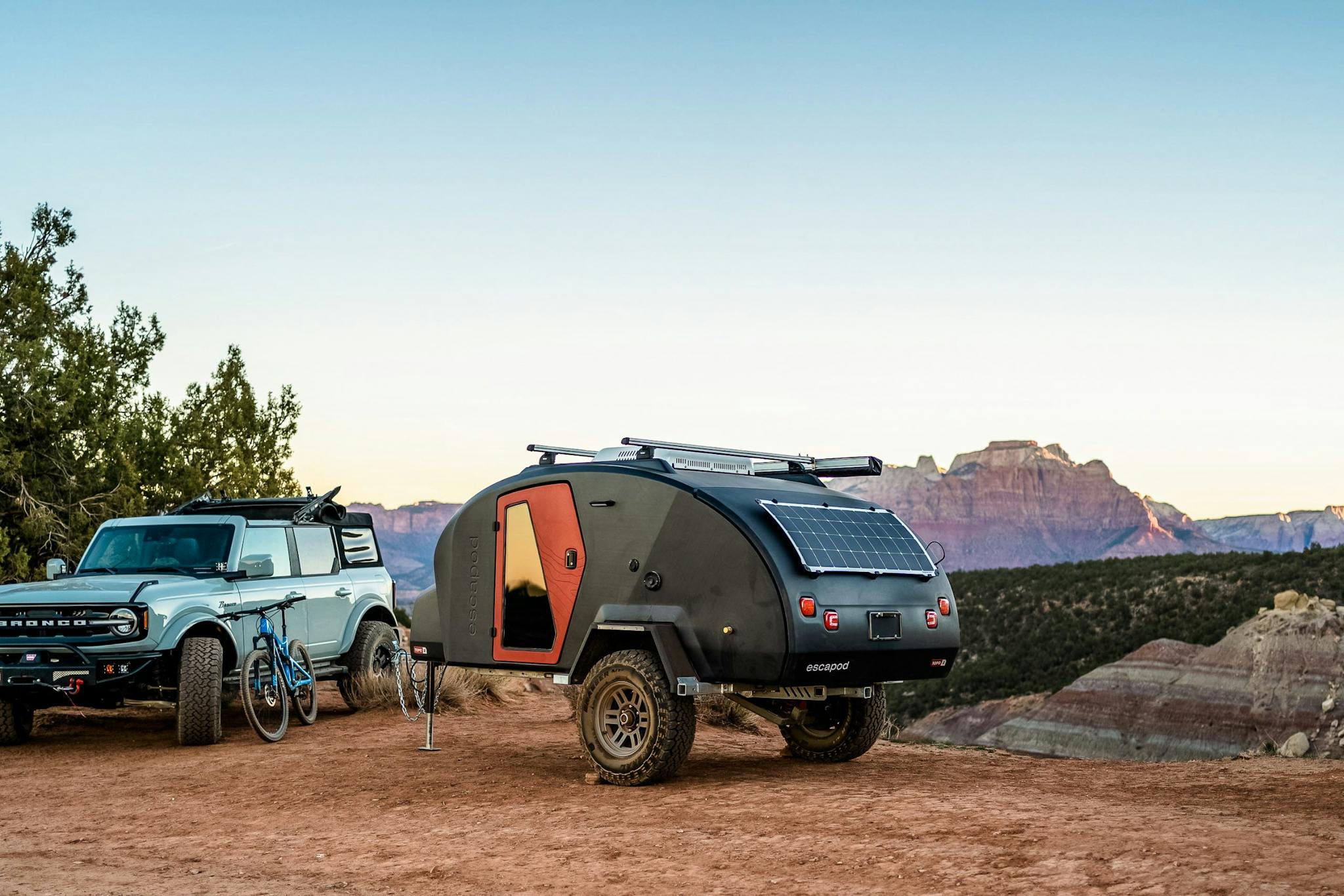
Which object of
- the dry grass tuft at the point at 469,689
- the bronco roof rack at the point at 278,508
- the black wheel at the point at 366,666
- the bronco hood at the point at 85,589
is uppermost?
the bronco roof rack at the point at 278,508

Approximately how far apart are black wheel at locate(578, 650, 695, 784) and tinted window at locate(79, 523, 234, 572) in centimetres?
592

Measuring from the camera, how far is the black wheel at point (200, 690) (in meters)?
13.7

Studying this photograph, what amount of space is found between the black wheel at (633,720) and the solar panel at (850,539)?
1.50m

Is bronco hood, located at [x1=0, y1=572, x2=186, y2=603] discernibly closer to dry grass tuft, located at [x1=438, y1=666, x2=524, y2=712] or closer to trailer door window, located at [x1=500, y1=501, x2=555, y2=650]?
dry grass tuft, located at [x1=438, y1=666, x2=524, y2=712]

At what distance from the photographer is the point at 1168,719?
51188 millimetres

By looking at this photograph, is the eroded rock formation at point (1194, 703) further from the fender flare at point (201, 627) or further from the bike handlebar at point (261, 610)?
the fender flare at point (201, 627)

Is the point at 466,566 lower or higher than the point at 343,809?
higher

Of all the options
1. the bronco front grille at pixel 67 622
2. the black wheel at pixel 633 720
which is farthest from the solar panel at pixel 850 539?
the bronco front grille at pixel 67 622

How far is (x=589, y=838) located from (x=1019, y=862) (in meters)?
2.80

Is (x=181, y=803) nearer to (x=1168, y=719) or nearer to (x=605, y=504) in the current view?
(x=605, y=504)

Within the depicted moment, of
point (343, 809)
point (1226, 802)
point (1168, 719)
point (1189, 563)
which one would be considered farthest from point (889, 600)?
point (1189, 563)

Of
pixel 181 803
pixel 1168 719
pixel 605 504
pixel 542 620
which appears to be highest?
pixel 605 504

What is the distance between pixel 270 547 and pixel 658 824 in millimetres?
8068

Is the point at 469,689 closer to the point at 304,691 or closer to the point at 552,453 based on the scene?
the point at 304,691
